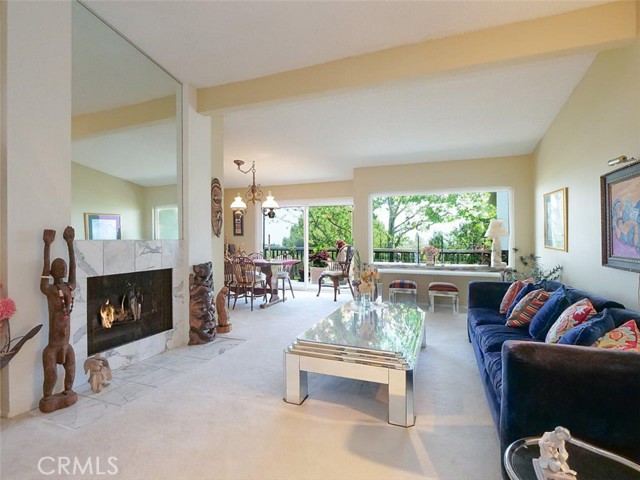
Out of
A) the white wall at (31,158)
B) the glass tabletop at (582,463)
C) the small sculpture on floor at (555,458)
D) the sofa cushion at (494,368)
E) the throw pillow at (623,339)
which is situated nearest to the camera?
the small sculpture on floor at (555,458)

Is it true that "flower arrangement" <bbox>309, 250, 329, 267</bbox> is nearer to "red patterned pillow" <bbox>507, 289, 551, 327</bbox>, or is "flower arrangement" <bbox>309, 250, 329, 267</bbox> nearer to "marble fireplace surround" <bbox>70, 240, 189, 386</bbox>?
"marble fireplace surround" <bbox>70, 240, 189, 386</bbox>

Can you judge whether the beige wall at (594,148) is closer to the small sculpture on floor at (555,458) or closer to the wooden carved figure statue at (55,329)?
the small sculpture on floor at (555,458)

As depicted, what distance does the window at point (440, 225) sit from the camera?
599 cm

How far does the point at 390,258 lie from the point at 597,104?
435 centimetres

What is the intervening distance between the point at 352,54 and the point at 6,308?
10.6ft

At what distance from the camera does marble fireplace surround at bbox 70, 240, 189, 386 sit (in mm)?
2562

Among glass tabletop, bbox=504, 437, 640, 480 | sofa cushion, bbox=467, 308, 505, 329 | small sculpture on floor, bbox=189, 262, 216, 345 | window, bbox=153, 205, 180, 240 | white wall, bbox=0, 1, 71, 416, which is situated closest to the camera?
glass tabletop, bbox=504, 437, 640, 480

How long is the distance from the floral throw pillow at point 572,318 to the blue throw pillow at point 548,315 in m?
0.23

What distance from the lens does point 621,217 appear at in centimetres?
221

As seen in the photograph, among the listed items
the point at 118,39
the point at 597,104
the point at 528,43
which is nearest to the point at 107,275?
the point at 118,39

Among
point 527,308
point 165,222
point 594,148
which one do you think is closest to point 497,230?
point 594,148

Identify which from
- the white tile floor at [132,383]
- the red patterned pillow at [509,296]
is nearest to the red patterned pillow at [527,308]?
the red patterned pillow at [509,296]

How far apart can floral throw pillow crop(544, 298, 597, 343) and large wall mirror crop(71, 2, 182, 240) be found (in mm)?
3584

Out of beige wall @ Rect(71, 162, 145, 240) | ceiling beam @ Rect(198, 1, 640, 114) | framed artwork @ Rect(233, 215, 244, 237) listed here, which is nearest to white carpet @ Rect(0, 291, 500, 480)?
beige wall @ Rect(71, 162, 145, 240)
